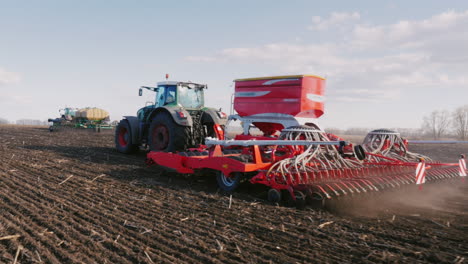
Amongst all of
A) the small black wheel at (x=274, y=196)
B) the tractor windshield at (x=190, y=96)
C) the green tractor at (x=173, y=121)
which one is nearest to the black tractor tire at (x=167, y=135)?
the green tractor at (x=173, y=121)

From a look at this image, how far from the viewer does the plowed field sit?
9.89 ft

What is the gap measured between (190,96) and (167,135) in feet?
4.69

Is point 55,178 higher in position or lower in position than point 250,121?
lower

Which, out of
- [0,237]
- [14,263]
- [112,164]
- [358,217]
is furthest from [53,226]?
[112,164]

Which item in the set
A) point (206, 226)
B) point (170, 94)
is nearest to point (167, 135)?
point (170, 94)

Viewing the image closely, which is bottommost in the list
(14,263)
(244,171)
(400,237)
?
(14,263)

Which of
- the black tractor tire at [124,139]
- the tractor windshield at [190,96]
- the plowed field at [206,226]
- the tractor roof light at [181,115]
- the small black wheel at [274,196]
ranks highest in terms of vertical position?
the tractor windshield at [190,96]

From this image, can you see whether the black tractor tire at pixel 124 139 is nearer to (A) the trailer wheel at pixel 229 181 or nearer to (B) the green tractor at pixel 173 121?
(B) the green tractor at pixel 173 121

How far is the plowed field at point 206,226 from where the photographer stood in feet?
9.89

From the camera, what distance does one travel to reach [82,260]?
2916 mm

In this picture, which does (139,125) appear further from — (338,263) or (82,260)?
(338,263)

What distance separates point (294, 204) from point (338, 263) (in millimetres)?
1692

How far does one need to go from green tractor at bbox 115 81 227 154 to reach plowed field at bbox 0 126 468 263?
2356mm

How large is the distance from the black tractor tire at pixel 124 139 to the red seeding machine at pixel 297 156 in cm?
273
